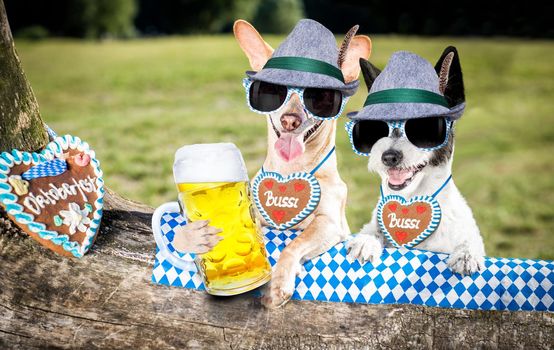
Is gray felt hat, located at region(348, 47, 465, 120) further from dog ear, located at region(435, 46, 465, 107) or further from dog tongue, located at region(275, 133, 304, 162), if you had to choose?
dog tongue, located at region(275, 133, 304, 162)

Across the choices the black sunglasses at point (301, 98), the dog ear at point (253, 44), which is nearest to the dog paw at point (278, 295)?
the black sunglasses at point (301, 98)

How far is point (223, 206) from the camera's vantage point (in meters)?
2.34

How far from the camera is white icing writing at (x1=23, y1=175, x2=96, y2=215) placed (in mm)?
2689

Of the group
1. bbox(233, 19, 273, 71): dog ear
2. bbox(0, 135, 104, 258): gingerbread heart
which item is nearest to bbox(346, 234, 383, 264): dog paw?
bbox(233, 19, 273, 71): dog ear

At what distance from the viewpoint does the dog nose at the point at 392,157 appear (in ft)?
8.21

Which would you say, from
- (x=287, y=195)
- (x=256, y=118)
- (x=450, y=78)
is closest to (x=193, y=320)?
(x=287, y=195)

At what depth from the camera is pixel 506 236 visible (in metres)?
6.42

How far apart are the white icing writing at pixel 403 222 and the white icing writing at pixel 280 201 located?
0.44 m

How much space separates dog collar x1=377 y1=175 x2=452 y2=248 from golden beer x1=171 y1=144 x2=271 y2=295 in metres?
0.61

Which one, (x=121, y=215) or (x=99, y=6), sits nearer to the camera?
(x=121, y=215)

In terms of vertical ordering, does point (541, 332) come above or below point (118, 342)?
above

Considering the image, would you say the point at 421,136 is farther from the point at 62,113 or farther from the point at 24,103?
the point at 62,113

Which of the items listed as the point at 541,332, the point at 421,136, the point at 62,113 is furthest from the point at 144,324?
the point at 62,113

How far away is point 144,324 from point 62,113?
34.7 feet
